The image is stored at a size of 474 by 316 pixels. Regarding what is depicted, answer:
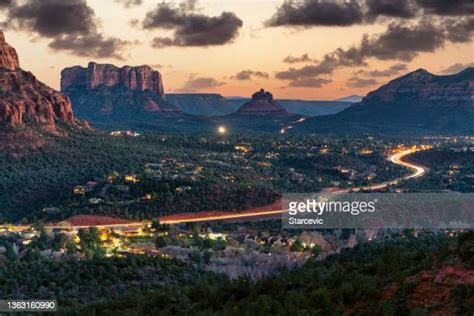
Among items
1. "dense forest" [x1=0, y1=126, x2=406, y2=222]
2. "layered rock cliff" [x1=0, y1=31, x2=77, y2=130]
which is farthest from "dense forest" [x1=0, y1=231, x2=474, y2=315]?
"layered rock cliff" [x1=0, y1=31, x2=77, y2=130]

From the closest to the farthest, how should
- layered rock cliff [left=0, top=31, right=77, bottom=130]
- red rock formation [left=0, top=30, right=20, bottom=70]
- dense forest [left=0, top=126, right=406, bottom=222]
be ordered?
dense forest [left=0, top=126, right=406, bottom=222]
layered rock cliff [left=0, top=31, right=77, bottom=130]
red rock formation [left=0, top=30, right=20, bottom=70]

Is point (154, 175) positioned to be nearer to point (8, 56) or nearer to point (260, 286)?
point (8, 56)

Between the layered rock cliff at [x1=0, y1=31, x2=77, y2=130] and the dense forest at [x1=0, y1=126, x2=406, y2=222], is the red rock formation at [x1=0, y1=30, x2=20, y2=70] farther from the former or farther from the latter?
the dense forest at [x1=0, y1=126, x2=406, y2=222]

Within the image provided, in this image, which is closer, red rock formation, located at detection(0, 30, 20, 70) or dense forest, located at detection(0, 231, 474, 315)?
dense forest, located at detection(0, 231, 474, 315)

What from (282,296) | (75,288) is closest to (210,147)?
(75,288)

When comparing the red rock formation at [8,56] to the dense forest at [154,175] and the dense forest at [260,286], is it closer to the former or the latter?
the dense forest at [154,175]

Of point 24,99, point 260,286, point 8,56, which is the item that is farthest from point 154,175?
point 260,286
